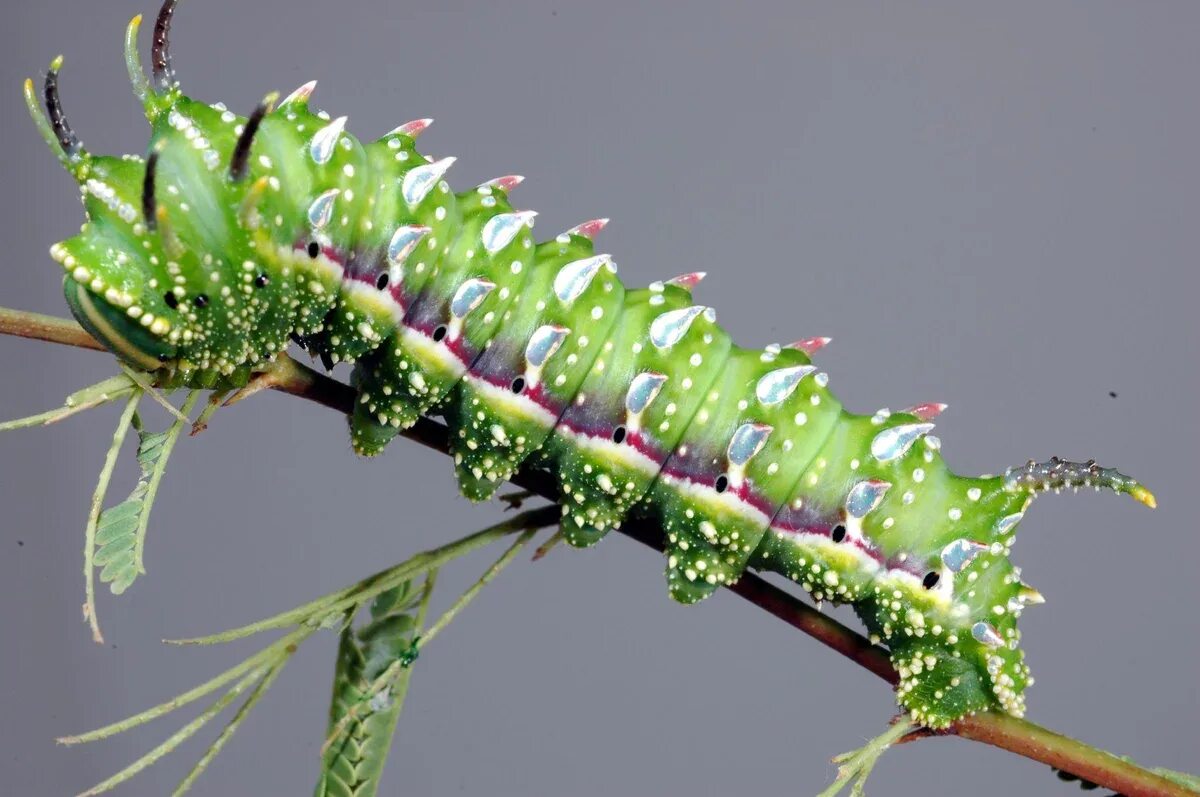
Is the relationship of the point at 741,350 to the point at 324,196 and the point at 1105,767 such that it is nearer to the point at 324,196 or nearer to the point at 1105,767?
the point at 324,196

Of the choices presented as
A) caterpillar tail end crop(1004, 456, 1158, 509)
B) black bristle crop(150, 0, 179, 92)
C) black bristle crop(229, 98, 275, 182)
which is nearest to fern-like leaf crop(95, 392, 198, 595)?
black bristle crop(229, 98, 275, 182)

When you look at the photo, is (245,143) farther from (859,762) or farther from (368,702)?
(859,762)

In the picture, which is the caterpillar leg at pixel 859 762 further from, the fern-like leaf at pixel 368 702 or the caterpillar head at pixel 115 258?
the caterpillar head at pixel 115 258

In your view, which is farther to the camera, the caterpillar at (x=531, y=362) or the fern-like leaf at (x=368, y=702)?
the fern-like leaf at (x=368, y=702)

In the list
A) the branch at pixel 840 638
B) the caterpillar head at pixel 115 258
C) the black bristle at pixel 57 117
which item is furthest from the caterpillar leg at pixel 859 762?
the black bristle at pixel 57 117

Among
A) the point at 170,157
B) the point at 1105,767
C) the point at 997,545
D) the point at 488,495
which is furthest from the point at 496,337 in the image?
the point at 1105,767

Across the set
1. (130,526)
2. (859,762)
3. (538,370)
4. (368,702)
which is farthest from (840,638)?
(130,526)
